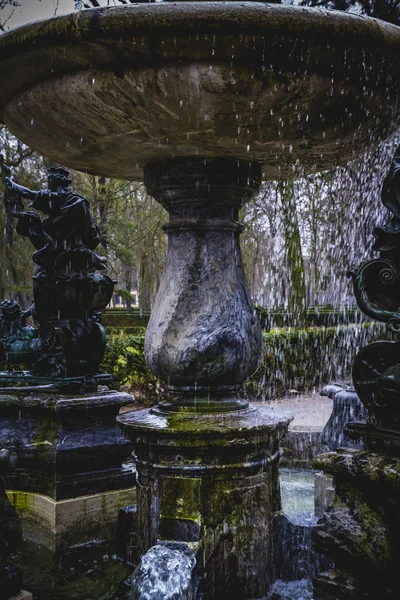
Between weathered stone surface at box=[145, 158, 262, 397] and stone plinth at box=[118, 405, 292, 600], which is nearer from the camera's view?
→ stone plinth at box=[118, 405, 292, 600]

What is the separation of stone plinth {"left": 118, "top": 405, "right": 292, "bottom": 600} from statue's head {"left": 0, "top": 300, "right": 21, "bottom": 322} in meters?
2.09

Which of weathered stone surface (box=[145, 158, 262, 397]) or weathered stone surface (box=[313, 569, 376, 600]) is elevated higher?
weathered stone surface (box=[145, 158, 262, 397])

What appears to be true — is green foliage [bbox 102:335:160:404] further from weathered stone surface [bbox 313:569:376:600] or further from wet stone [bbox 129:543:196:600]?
weathered stone surface [bbox 313:569:376:600]

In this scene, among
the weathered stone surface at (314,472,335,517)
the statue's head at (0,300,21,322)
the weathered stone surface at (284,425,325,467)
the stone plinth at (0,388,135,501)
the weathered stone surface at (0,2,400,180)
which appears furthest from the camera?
the weathered stone surface at (284,425,325,467)

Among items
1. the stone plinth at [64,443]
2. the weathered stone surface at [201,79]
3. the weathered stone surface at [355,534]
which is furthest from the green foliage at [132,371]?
the weathered stone surface at [355,534]

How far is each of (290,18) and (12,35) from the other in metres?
1.18

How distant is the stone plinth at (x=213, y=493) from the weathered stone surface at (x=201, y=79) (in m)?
1.46

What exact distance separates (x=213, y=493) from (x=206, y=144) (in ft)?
5.80

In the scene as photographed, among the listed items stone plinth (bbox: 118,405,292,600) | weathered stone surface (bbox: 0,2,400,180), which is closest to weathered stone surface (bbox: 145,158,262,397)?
weathered stone surface (bbox: 0,2,400,180)

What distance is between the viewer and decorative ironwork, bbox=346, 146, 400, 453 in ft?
8.86

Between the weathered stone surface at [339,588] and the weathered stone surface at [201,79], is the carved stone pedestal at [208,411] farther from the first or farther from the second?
the weathered stone surface at [339,588]

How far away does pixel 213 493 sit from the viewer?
3.35m

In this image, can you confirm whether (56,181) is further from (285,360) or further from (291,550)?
(285,360)

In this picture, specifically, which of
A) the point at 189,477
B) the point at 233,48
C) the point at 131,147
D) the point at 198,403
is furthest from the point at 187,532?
the point at 233,48
